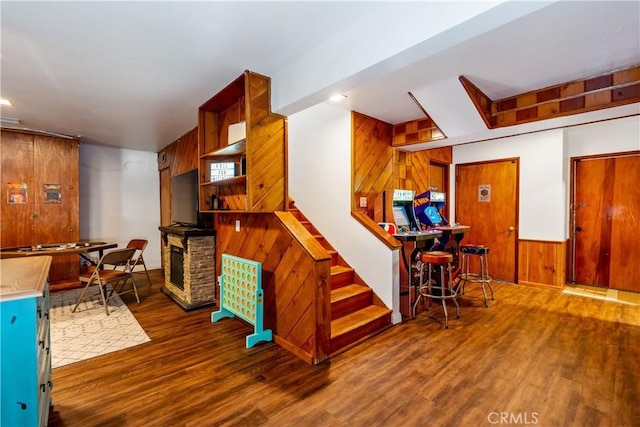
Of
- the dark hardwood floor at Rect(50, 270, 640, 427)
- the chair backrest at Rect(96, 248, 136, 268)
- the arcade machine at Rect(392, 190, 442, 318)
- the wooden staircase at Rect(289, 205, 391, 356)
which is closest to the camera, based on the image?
the dark hardwood floor at Rect(50, 270, 640, 427)

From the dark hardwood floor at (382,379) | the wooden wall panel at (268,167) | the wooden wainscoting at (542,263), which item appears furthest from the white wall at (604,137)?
A: the wooden wall panel at (268,167)

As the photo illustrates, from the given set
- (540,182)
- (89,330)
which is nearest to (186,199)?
(89,330)

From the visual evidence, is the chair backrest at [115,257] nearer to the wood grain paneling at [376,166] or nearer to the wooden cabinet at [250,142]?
the wooden cabinet at [250,142]

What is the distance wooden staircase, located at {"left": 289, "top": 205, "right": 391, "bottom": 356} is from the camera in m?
2.77

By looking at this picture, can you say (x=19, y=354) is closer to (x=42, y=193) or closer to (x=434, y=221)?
(x=434, y=221)

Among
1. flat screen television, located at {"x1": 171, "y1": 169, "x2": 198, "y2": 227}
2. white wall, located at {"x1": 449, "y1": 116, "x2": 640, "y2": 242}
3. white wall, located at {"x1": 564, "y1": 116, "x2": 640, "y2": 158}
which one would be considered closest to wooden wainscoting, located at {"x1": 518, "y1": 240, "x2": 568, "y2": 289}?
white wall, located at {"x1": 449, "y1": 116, "x2": 640, "y2": 242}

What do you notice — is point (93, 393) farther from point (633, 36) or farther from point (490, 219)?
point (490, 219)

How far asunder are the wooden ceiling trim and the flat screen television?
346cm

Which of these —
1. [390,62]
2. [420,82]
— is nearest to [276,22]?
[390,62]

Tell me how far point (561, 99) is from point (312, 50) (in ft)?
7.95

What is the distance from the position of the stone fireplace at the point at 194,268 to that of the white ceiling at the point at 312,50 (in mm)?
1642

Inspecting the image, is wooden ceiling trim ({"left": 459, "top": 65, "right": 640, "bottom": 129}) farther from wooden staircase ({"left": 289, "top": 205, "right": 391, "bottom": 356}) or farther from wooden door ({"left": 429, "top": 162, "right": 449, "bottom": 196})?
wooden staircase ({"left": 289, "top": 205, "right": 391, "bottom": 356})

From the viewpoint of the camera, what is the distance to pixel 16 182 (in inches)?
175

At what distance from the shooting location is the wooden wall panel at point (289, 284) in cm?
246
